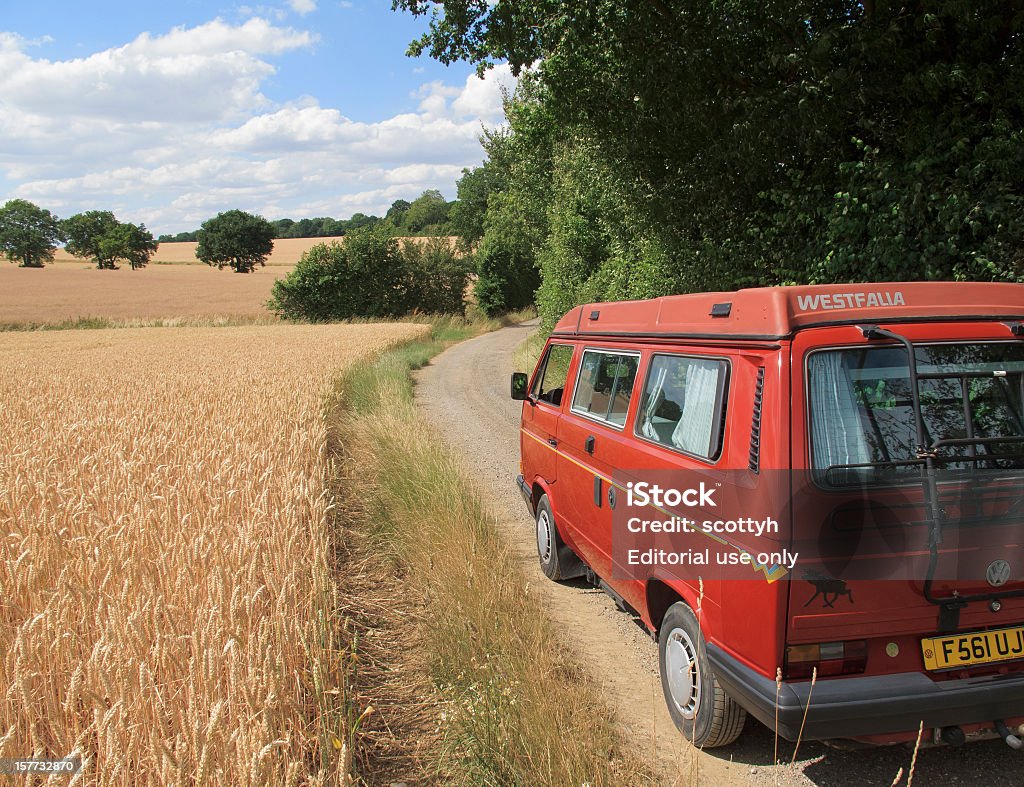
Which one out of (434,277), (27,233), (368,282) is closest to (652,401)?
(368,282)

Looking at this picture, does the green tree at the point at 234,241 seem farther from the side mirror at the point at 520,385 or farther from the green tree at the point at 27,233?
the side mirror at the point at 520,385

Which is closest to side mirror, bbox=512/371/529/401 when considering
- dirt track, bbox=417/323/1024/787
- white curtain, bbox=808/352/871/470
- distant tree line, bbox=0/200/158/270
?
dirt track, bbox=417/323/1024/787

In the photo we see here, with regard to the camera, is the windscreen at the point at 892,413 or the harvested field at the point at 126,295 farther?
the harvested field at the point at 126,295

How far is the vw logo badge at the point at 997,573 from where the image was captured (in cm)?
271

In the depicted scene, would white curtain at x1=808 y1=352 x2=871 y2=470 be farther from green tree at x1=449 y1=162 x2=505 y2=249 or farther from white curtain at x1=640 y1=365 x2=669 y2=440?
green tree at x1=449 y1=162 x2=505 y2=249

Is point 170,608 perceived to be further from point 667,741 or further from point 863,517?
point 863,517

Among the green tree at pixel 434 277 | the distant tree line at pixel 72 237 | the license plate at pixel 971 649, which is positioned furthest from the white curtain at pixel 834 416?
the distant tree line at pixel 72 237

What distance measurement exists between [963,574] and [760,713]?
94cm

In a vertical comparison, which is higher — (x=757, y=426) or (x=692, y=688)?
(x=757, y=426)

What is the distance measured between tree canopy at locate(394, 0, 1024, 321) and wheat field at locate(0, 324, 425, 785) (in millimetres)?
6033

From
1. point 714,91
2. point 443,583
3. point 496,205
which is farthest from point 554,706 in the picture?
point 496,205

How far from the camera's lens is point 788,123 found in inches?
320

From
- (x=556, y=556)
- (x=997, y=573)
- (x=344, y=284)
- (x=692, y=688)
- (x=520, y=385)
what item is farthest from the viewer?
(x=344, y=284)

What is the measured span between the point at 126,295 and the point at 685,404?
222ft
